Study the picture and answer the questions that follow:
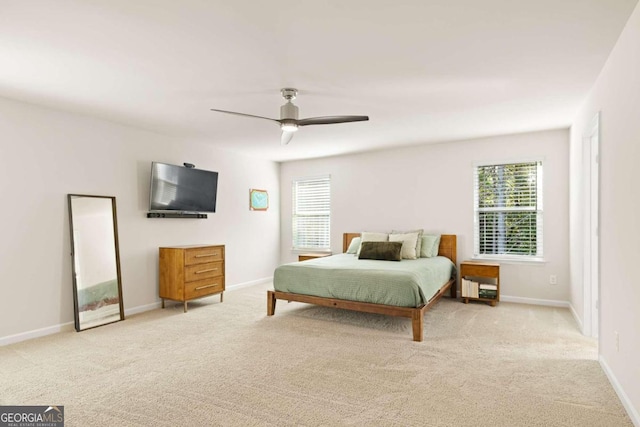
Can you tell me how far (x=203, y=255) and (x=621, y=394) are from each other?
461 centimetres

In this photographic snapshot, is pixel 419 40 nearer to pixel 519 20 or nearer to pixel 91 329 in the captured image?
pixel 519 20

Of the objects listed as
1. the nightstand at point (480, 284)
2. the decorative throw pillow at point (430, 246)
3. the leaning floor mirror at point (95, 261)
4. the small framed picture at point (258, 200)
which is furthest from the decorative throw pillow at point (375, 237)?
the leaning floor mirror at point (95, 261)

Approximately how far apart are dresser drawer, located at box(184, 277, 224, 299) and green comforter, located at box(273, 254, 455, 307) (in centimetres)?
118

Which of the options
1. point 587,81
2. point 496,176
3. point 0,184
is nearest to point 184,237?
point 0,184

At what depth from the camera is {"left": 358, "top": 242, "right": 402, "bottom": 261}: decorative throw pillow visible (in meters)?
5.19

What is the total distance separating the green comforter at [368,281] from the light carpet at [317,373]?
0.37m

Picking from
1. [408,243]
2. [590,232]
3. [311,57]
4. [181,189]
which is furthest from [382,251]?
[311,57]

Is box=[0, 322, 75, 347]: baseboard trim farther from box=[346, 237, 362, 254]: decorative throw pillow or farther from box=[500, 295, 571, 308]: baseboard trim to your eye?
box=[500, 295, 571, 308]: baseboard trim

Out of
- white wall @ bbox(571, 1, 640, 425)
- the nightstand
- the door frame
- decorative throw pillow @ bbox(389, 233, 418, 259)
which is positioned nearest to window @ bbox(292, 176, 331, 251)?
decorative throw pillow @ bbox(389, 233, 418, 259)

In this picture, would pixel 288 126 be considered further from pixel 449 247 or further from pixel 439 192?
pixel 449 247

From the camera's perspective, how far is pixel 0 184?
3654 mm

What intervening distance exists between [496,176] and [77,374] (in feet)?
18.6

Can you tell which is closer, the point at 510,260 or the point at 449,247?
the point at 510,260

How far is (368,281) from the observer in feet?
13.2
